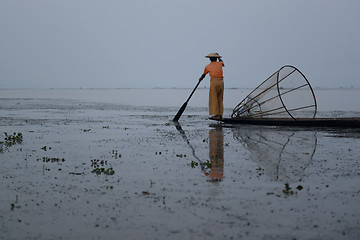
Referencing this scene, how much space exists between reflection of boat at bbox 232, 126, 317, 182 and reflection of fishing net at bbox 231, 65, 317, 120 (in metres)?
1.50

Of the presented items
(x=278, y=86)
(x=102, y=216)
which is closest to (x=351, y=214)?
(x=102, y=216)

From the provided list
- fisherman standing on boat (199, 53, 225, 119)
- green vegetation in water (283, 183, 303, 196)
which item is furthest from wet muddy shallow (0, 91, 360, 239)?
fisherman standing on boat (199, 53, 225, 119)

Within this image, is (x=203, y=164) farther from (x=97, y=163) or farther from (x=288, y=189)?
(x=288, y=189)

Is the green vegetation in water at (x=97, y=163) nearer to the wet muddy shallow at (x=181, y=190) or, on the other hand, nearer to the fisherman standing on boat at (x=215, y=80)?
the wet muddy shallow at (x=181, y=190)

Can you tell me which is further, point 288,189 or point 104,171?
point 104,171

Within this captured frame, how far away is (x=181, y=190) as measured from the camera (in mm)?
5992

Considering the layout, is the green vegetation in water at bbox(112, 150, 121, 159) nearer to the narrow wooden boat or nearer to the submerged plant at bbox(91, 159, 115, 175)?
the submerged plant at bbox(91, 159, 115, 175)

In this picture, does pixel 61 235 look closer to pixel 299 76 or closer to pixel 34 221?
pixel 34 221

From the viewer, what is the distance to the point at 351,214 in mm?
4855

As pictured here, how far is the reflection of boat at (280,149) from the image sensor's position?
7383 millimetres

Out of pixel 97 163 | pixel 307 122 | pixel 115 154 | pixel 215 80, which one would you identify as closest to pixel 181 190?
pixel 97 163

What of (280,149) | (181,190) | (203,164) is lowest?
(181,190)

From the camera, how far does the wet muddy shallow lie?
4.40m

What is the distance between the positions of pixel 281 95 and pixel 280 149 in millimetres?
6236
